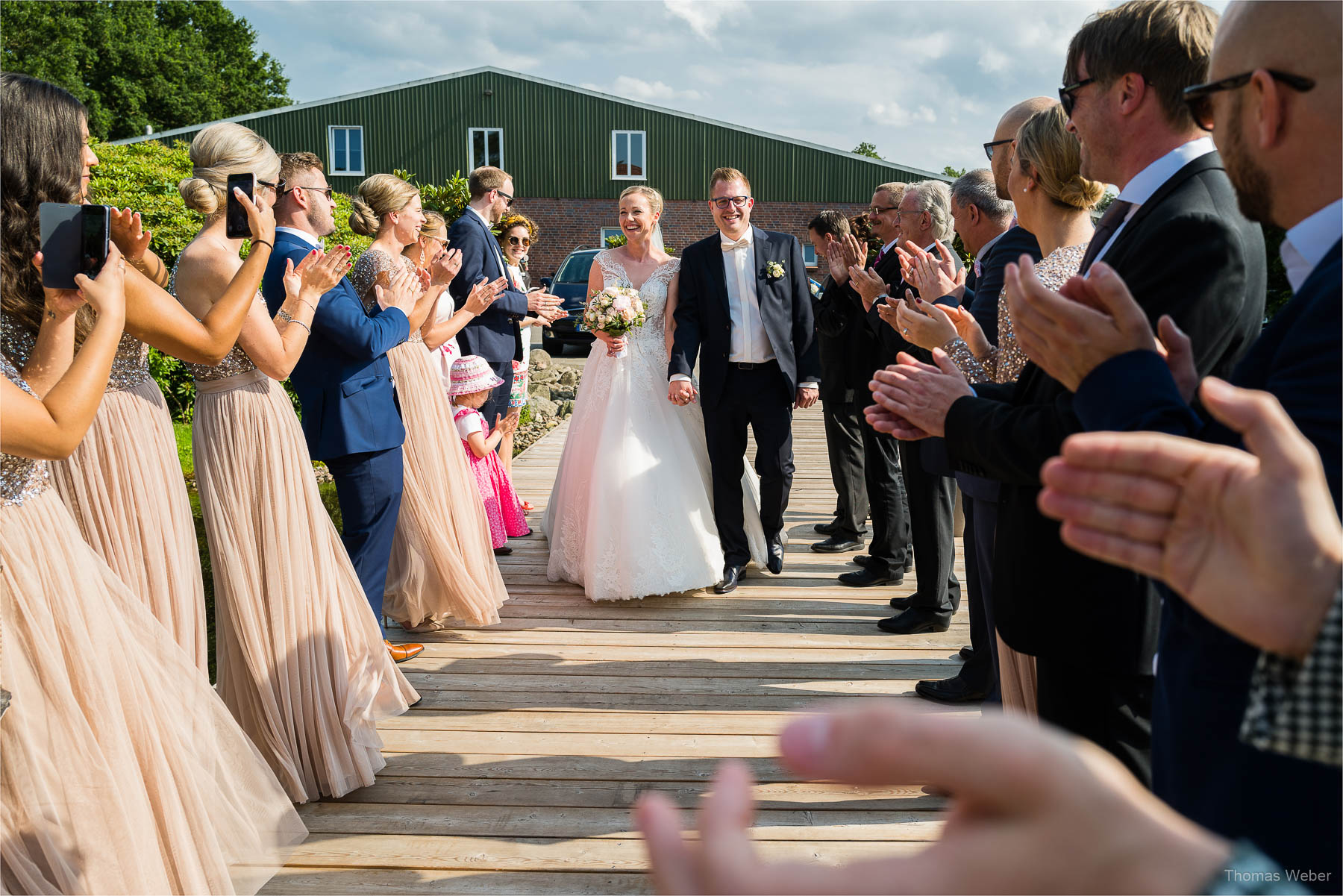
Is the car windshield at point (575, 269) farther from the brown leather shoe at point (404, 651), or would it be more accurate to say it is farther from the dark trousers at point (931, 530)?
the brown leather shoe at point (404, 651)

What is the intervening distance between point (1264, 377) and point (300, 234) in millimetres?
3334

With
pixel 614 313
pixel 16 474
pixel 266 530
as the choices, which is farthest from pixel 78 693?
pixel 614 313

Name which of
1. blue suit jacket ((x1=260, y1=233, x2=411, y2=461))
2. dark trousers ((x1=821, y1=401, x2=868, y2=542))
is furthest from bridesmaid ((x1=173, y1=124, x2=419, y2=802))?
dark trousers ((x1=821, y1=401, x2=868, y2=542))

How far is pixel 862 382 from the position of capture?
5.79m

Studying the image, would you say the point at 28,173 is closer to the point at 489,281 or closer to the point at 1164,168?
the point at 1164,168

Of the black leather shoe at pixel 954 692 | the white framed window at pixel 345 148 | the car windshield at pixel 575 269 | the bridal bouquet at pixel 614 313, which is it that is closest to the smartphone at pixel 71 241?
the black leather shoe at pixel 954 692

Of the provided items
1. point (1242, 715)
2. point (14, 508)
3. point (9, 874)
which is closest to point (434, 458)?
point (14, 508)

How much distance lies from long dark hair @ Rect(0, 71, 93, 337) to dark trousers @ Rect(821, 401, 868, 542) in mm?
5006

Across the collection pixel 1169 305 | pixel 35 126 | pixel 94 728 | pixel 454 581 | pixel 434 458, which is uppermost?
pixel 35 126

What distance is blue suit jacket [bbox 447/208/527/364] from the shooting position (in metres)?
6.22

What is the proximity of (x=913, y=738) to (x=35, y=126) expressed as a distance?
2444 millimetres

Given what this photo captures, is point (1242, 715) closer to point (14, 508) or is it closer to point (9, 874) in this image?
point (9, 874)

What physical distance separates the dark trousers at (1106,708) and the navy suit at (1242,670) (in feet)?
2.02

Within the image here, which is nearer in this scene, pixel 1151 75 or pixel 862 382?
pixel 1151 75
